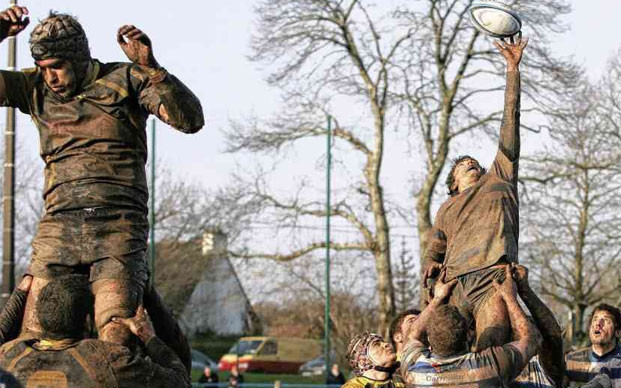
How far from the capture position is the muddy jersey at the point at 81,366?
566cm

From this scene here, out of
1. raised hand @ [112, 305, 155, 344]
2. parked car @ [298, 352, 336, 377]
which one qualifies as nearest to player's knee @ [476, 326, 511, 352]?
raised hand @ [112, 305, 155, 344]

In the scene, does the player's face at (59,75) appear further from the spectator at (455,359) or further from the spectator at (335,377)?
the spectator at (335,377)

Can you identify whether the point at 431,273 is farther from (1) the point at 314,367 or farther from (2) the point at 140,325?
(1) the point at 314,367

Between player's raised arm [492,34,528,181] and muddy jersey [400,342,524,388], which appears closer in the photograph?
muddy jersey [400,342,524,388]

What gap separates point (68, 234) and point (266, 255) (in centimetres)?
2623

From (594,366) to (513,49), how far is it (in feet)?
8.86

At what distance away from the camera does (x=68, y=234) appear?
6586 millimetres

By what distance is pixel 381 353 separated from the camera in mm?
7203

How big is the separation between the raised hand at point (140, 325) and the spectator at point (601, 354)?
409 centimetres

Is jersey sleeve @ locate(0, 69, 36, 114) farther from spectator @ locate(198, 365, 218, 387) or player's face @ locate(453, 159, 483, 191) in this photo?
spectator @ locate(198, 365, 218, 387)

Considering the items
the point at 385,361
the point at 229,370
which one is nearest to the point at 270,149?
the point at 229,370

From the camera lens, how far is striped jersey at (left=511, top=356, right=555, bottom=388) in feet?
23.9

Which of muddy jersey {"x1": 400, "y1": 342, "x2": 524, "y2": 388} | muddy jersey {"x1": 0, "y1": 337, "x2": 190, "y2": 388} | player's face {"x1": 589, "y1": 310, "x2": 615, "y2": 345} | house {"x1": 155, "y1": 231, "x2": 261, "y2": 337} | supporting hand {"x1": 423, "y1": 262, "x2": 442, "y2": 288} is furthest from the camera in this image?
house {"x1": 155, "y1": 231, "x2": 261, "y2": 337}

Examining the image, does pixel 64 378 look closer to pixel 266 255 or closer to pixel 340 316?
pixel 266 255
